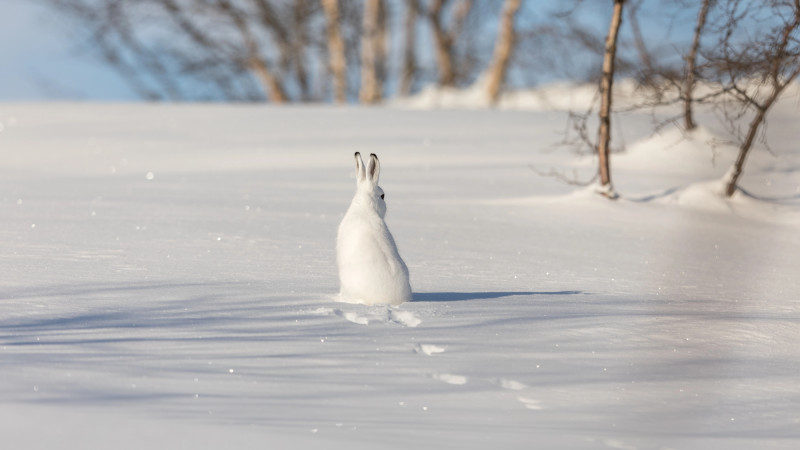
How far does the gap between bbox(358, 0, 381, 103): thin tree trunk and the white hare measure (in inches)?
727

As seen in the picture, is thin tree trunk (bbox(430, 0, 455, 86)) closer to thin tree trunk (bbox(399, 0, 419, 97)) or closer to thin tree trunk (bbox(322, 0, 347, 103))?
thin tree trunk (bbox(399, 0, 419, 97))

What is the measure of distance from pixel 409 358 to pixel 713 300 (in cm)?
300

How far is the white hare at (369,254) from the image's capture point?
5223 mm

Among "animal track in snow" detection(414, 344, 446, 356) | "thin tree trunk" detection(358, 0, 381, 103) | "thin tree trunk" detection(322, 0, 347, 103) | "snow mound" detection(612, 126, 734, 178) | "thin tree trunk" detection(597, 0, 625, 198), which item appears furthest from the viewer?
"thin tree trunk" detection(358, 0, 381, 103)

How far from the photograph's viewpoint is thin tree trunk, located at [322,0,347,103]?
22.9 m

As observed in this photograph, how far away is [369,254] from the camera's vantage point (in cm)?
521

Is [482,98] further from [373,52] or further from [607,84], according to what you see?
[607,84]

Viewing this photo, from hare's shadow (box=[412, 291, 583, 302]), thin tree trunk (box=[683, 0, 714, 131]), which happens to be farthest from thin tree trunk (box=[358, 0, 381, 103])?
hare's shadow (box=[412, 291, 583, 302])

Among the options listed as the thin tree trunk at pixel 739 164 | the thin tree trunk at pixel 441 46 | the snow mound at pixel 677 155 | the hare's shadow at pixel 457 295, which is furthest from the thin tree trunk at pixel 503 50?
the hare's shadow at pixel 457 295

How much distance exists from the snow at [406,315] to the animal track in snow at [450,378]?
0.01m

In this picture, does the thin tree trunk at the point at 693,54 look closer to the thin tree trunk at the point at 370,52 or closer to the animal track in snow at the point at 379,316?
the animal track in snow at the point at 379,316

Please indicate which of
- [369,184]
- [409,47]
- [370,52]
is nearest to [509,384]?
[369,184]

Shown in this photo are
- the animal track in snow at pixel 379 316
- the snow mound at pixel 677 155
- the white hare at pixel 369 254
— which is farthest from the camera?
the snow mound at pixel 677 155

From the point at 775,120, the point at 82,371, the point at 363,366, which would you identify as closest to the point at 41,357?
the point at 82,371
